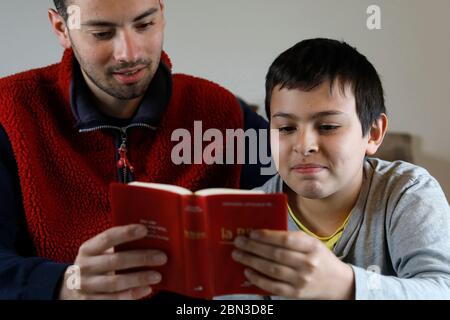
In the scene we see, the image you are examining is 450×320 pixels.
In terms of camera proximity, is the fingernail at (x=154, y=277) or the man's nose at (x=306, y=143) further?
the man's nose at (x=306, y=143)

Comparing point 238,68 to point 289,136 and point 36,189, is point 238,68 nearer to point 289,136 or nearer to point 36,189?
point 289,136

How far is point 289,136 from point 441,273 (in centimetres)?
43

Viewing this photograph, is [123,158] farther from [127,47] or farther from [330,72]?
[330,72]

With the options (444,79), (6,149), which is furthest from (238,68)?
(6,149)

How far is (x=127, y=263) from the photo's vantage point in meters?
0.93

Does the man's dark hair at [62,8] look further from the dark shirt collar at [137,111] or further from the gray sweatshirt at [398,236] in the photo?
the gray sweatshirt at [398,236]

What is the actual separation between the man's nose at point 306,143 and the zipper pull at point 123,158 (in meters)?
0.41

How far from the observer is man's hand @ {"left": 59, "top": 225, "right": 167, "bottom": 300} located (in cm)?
91

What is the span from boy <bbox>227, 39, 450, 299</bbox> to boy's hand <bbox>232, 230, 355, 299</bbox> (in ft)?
0.15

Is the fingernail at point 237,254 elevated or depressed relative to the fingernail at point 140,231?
depressed

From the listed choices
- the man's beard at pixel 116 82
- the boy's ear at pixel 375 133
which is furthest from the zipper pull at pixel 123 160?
the boy's ear at pixel 375 133

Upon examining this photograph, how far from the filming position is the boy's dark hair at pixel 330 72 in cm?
124

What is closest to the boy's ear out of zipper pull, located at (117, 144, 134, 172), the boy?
the boy

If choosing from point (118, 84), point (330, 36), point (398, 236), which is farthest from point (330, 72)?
point (330, 36)
